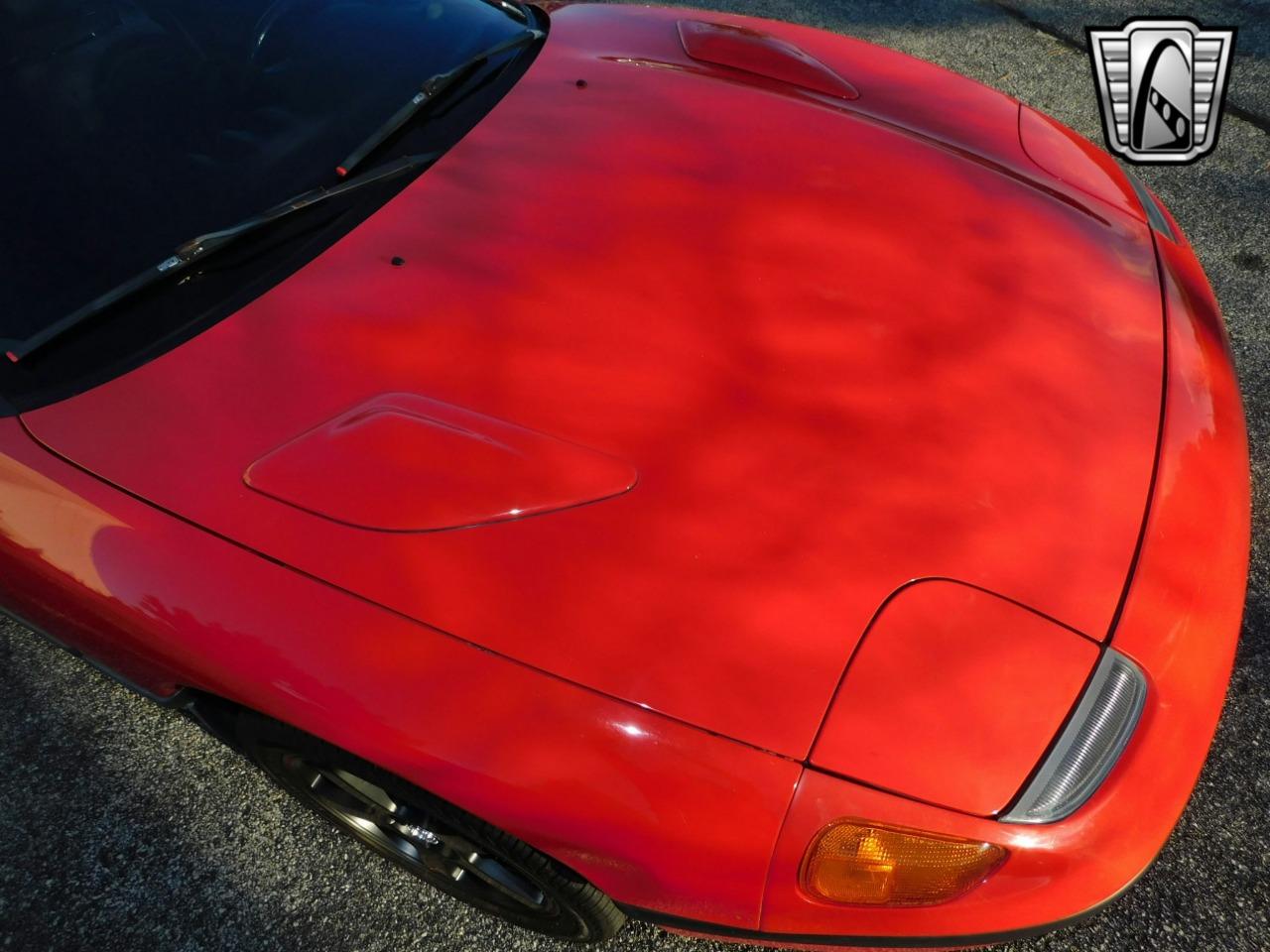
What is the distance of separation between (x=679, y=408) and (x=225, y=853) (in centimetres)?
A: 129

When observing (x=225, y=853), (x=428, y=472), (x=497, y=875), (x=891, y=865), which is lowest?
(x=225, y=853)

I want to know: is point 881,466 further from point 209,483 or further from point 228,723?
point 228,723

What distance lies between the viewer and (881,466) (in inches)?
63.4

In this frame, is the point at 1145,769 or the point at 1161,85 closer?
the point at 1145,769

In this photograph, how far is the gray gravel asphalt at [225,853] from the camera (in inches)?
74.1

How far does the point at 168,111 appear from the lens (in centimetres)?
199

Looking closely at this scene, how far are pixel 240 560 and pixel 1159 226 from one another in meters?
2.03

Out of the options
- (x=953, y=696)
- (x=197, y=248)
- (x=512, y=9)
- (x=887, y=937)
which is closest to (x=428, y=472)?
(x=197, y=248)

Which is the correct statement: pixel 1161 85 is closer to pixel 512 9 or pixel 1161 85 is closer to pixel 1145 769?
pixel 512 9

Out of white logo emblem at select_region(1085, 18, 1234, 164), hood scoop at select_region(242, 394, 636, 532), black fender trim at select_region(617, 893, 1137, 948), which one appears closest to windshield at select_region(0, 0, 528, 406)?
hood scoop at select_region(242, 394, 636, 532)

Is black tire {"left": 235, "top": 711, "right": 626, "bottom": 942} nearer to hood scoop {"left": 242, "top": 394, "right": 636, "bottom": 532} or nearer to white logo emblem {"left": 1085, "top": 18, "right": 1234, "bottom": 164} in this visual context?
hood scoop {"left": 242, "top": 394, "right": 636, "bottom": 532}

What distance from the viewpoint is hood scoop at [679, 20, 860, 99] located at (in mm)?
2386

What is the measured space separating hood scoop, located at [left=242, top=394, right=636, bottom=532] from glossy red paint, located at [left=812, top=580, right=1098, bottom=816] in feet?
1.54

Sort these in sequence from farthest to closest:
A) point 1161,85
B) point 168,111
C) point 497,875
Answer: point 1161,85 → point 168,111 → point 497,875
